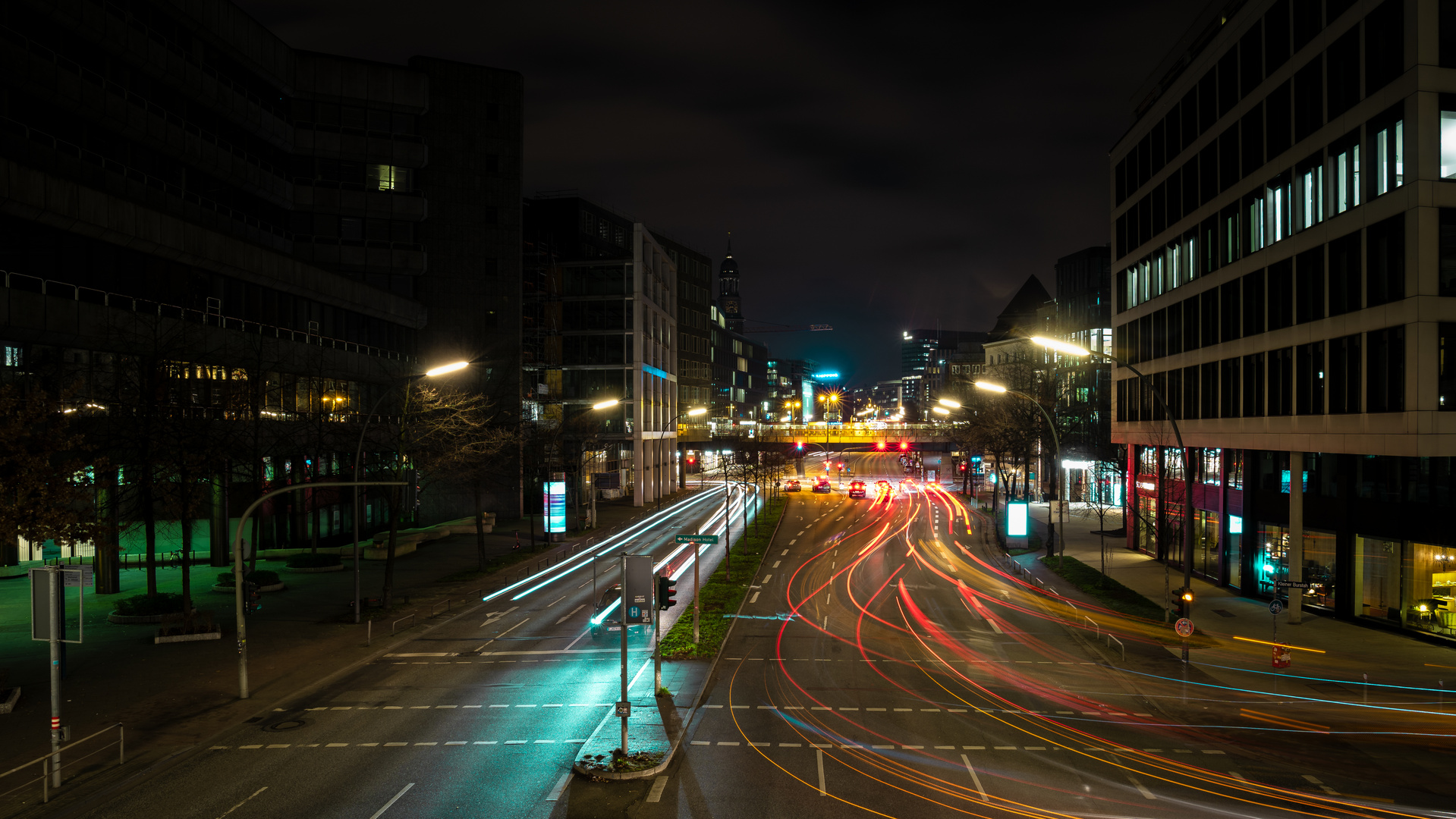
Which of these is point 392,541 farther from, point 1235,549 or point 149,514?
point 1235,549

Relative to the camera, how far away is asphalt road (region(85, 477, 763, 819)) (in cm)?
1471

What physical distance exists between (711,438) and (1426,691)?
273ft

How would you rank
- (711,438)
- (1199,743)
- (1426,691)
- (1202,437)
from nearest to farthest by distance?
(1199,743)
(1426,691)
(1202,437)
(711,438)

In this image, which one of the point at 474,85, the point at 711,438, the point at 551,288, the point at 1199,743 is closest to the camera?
the point at 1199,743

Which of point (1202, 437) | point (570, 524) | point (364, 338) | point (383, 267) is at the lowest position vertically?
point (570, 524)

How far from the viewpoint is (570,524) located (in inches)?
2537

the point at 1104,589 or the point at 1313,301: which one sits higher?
the point at 1313,301

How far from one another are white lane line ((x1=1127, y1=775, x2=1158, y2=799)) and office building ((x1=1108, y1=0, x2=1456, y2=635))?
11.8 meters

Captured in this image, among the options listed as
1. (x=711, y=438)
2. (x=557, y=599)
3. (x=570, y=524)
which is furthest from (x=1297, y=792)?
(x=711, y=438)

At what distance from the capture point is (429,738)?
59.7ft

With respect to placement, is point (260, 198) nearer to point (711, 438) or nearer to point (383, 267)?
point (383, 267)

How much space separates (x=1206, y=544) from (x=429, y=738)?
37964 millimetres

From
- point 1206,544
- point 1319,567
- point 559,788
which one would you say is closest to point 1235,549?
point 1206,544

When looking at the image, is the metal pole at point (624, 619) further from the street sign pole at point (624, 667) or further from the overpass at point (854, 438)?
the overpass at point (854, 438)
